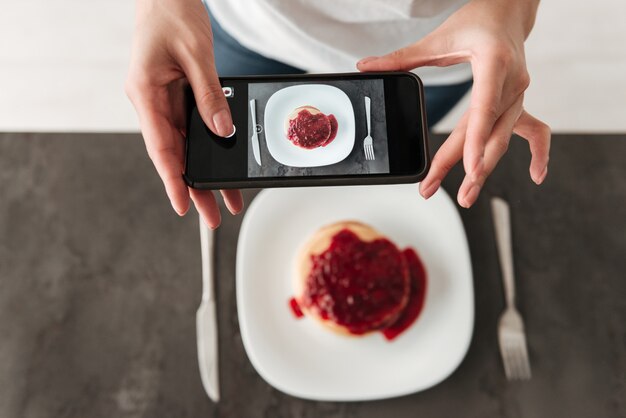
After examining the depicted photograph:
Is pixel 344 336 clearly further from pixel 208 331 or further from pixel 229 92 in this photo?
pixel 229 92

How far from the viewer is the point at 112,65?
126 centimetres

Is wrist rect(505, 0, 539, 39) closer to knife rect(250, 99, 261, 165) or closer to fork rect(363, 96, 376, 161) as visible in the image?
fork rect(363, 96, 376, 161)

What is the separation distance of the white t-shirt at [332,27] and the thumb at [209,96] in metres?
0.11

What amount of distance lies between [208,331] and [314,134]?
38cm

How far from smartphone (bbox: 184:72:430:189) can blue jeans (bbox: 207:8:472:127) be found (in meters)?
0.18

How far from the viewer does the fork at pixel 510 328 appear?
2.57ft

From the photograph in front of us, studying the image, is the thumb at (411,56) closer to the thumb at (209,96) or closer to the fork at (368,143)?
the fork at (368,143)

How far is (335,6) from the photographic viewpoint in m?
0.58

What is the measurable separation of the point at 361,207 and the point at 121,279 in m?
0.40

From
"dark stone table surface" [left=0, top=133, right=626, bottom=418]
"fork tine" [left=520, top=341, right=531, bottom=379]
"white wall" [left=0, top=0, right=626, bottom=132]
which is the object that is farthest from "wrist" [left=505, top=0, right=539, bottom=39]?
"white wall" [left=0, top=0, right=626, bottom=132]

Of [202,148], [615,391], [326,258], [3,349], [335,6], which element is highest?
[335,6]

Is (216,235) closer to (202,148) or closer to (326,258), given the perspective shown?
(326,258)

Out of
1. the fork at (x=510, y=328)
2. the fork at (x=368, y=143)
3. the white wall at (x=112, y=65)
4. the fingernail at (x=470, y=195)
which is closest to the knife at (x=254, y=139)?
the fork at (x=368, y=143)

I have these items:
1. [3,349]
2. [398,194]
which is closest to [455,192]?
[398,194]
